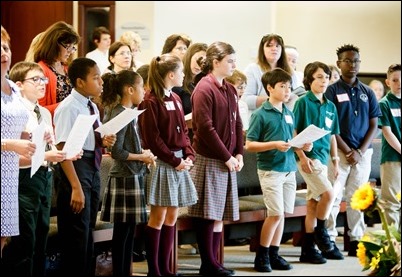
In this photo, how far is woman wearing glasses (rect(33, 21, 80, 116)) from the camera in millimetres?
A: 4930

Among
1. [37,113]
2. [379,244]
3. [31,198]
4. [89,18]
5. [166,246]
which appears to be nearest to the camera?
[379,244]

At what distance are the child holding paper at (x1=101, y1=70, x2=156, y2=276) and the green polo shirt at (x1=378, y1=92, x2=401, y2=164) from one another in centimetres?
201

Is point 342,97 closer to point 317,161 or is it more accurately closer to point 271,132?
point 317,161

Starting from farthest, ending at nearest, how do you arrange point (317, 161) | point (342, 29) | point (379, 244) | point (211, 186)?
1. point (342, 29)
2. point (317, 161)
3. point (211, 186)
4. point (379, 244)

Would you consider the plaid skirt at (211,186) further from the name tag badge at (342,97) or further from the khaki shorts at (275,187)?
the name tag badge at (342,97)

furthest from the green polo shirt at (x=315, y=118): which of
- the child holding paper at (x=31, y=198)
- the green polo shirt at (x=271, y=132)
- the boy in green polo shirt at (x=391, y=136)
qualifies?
the child holding paper at (x=31, y=198)

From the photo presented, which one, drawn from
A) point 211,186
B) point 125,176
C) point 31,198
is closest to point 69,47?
point 125,176

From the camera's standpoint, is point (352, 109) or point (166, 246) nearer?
point (166, 246)

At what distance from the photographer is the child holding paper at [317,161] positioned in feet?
19.6

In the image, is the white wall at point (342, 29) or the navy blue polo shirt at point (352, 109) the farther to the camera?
the white wall at point (342, 29)

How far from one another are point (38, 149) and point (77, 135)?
36 cm

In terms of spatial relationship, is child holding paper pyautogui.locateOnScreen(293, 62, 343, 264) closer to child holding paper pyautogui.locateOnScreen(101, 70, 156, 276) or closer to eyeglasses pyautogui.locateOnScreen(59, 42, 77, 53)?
child holding paper pyautogui.locateOnScreen(101, 70, 156, 276)

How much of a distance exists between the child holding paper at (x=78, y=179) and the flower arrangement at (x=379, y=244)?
183 cm

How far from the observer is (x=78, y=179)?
4555mm
